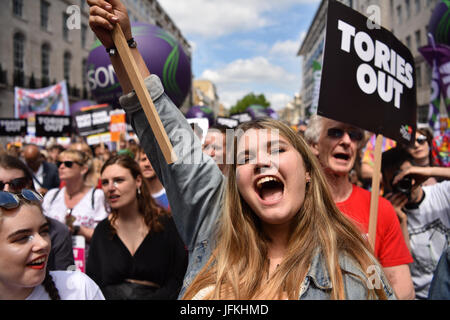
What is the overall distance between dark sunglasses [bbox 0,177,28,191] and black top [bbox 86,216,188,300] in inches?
25.7

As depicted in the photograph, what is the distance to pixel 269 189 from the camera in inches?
54.2

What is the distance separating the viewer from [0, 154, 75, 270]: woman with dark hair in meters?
2.07

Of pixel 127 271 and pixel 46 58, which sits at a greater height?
pixel 46 58

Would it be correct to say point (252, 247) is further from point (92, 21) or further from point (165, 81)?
point (165, 81)

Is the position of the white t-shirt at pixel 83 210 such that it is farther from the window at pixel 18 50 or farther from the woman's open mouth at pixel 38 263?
the window at pixel 18 50

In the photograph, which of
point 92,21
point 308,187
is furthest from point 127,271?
point 92,21

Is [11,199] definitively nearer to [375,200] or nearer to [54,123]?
[375,200]

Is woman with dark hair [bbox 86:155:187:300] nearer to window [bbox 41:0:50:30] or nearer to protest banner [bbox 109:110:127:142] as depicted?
protest banner [bbox 109:110:127:142]

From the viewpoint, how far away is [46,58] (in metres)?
25.8

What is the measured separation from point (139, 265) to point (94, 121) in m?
5.95

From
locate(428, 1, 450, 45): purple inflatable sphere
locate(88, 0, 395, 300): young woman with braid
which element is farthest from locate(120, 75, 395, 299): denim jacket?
locate(428, 1, 450, 45): purple inflatable sphere

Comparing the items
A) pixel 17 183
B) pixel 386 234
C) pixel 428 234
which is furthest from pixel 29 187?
pixel 428 234

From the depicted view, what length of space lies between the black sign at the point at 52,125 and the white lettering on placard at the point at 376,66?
839 cm

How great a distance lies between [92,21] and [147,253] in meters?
1.64
